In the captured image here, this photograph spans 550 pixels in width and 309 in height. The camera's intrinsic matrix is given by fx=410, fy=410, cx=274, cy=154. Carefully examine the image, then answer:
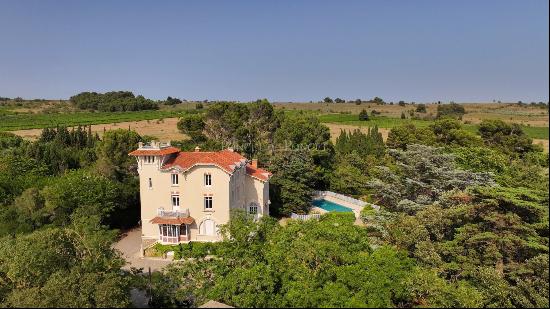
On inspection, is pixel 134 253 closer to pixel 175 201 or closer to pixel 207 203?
pixel 175 201

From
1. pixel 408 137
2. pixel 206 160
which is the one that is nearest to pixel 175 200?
pixel 206 160

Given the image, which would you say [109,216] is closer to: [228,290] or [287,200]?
[287,200]

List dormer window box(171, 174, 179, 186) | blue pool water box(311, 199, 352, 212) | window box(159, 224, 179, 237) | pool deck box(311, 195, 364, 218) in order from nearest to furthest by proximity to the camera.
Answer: window box(159, 224, 179, 237), dormer window box(171, 174, 179, 186), pool deck box(311, 195, 364, 218), blue pool water box(311, 199, 352, 212)

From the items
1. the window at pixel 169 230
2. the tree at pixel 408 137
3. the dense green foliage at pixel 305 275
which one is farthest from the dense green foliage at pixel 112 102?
the dense green foliage at pixel 305 275

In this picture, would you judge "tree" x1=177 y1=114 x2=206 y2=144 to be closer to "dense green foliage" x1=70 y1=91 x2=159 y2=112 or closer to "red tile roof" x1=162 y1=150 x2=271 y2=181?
"red tile roof" x1=162 y1=150 x2=271 y2=181

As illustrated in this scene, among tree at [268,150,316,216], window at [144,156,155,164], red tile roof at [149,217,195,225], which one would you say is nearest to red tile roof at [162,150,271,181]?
window at [144,156,155,164]

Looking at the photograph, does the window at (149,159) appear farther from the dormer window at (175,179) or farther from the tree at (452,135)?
the tree at (452,135)

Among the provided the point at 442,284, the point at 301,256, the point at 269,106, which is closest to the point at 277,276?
the point at 301,256
